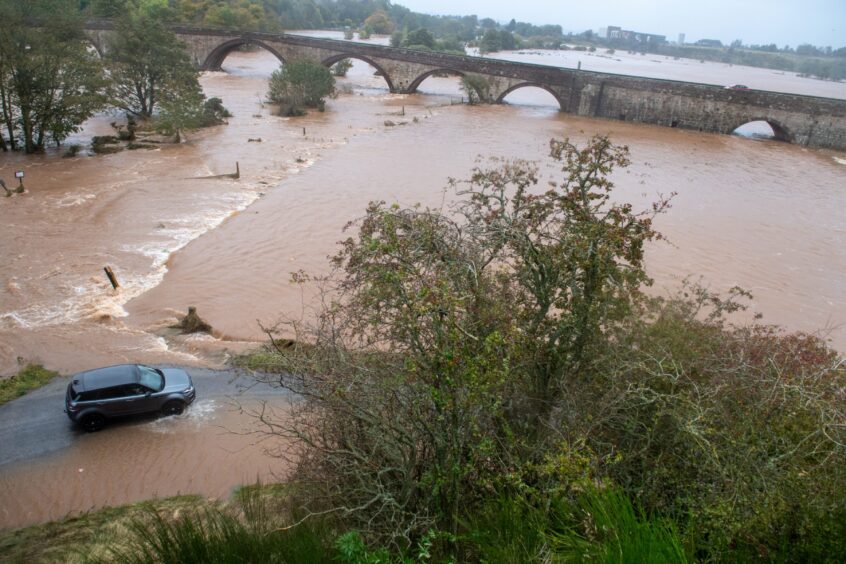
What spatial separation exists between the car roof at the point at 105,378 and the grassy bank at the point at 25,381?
163 cm

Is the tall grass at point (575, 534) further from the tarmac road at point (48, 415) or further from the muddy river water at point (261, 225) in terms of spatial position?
the muddy river water at point (261, 225)

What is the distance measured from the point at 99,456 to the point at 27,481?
3.03 ft

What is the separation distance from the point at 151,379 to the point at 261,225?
10.1 m

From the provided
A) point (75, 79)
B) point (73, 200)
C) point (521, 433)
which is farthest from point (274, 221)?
point (521, 433)

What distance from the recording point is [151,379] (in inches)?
372

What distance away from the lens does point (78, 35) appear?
2967cm

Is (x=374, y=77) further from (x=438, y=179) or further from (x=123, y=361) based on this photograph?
(x=123, y=361)

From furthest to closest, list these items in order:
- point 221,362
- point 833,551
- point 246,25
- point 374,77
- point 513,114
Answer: point 246,25 → point 374,77 → point 513,114 → point 221,362 → point 833,551

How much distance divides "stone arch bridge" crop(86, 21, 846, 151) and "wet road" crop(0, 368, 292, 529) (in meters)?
29.3

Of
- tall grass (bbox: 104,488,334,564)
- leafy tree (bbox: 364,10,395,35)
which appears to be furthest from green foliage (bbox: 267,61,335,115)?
leafy tree (bbox: 364,10,395,35)

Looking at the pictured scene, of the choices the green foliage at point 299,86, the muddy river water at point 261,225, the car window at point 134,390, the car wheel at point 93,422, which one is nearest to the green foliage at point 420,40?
the green foliage at point 299,86

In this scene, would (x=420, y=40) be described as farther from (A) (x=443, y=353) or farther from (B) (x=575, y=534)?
(B) (x=575, y=534)

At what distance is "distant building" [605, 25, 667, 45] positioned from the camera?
5394 inches

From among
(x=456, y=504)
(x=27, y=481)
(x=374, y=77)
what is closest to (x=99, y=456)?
(x=27, y=481)
